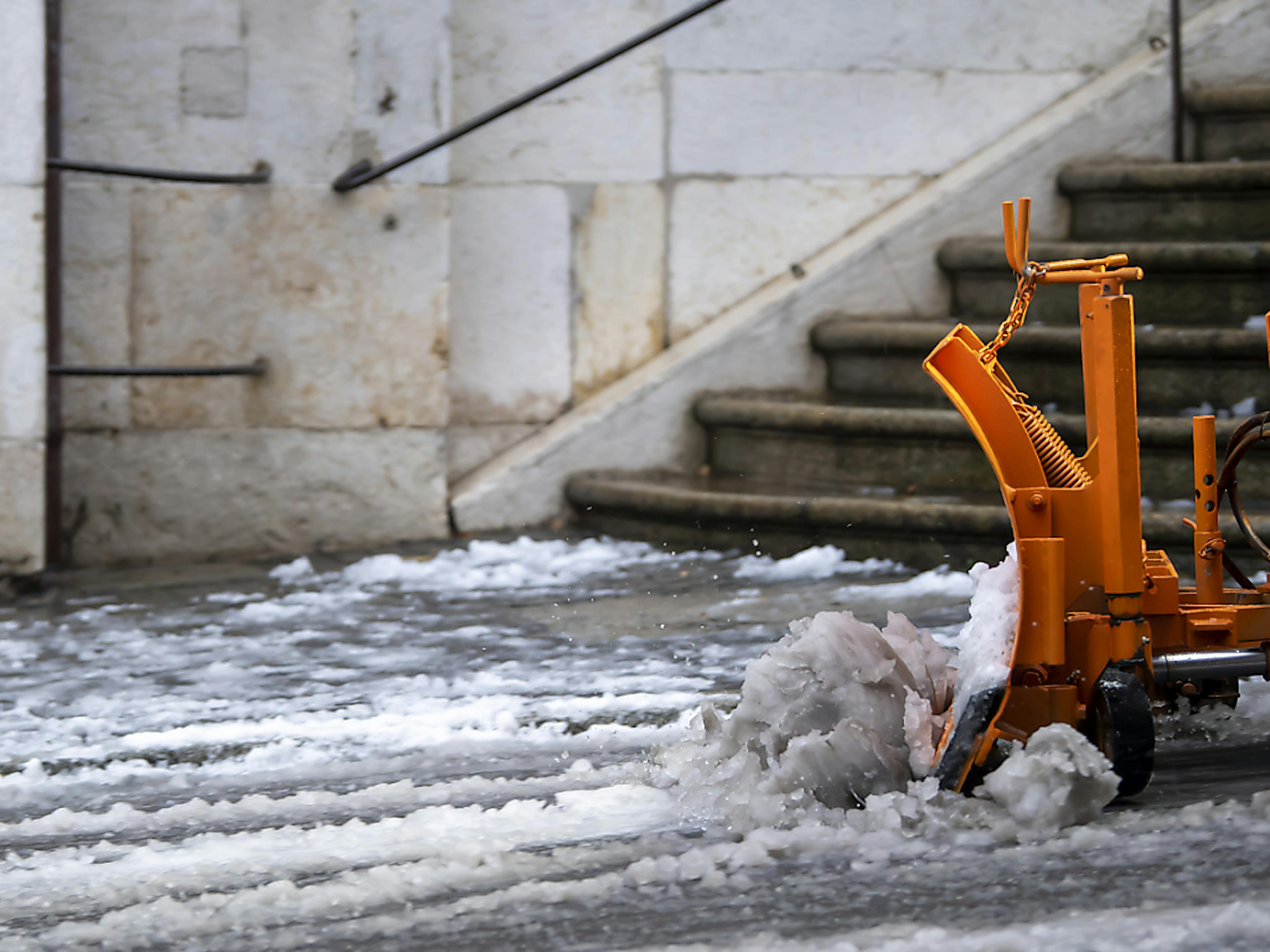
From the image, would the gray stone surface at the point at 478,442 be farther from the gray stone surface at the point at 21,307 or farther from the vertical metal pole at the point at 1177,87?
the vertical metal pole at the point at 1177,87

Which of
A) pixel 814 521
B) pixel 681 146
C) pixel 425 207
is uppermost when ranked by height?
pixel 681 146

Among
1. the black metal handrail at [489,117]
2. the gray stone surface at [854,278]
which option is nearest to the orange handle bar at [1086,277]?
the black metal handrail at [489,117]

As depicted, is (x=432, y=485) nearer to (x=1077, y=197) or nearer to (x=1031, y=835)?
(x=1077, y=197)

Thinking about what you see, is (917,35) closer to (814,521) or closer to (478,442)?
(814,521)

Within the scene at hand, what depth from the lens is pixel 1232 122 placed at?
19.2 feet

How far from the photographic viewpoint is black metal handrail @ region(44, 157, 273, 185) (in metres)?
4.81

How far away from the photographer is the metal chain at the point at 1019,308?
248 cm

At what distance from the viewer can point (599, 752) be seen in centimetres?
294

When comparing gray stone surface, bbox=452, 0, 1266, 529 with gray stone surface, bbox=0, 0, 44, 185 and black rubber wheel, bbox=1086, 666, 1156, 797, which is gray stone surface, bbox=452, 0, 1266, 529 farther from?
black rubber wheel, bbox=1086, 666, 1156, 797

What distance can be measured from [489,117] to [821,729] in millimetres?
3249

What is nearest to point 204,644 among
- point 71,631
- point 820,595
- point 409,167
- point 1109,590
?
point 71,631

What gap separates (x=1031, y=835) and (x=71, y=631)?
9.26 feet

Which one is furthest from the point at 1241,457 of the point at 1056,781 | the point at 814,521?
the point at 814,521

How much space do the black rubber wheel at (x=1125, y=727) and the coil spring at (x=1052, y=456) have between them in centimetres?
32
